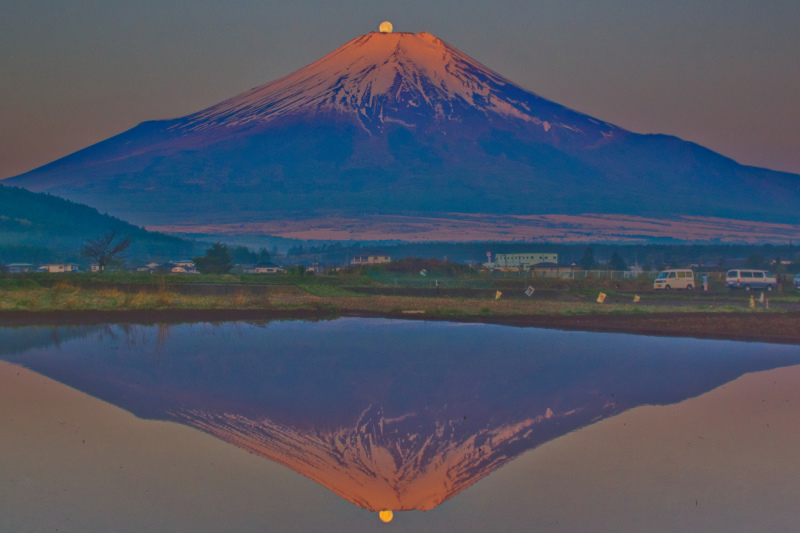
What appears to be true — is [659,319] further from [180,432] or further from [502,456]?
[180,432]

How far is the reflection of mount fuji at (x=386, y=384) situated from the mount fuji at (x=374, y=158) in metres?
81.1

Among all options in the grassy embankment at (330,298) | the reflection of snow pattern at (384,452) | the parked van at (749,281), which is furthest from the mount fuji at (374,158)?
the reflection of snow pattern at (384,452)

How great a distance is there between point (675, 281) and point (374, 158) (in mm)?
72302

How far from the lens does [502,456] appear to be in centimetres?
920

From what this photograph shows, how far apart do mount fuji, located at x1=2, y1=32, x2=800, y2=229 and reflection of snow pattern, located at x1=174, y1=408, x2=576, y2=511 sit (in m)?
89.7

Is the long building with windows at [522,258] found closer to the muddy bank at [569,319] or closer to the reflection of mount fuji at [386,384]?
the muddy bank at [569,319]

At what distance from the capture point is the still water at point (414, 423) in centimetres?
755

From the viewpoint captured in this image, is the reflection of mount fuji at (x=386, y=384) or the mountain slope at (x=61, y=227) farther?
the mountain slope at (x=61, y=227)

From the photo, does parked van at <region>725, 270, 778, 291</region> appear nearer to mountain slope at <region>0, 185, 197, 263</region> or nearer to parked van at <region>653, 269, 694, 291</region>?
parked van at <region>653, 269, 694, 291</region>

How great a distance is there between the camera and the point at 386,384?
43.9 feet

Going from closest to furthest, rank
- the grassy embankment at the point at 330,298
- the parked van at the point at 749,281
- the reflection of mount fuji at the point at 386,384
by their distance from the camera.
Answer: the reflection of mount fuji at the point at 386,384 < the grassy embankment at the point at 330,298 < the parked van at the point at 749,281

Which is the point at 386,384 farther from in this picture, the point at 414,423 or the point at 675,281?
the point at 675,281

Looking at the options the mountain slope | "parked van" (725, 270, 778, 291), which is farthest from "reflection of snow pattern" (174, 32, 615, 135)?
"parked van" (725, 270, 778, 291)

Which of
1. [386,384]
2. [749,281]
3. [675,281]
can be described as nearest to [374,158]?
[675,281]
